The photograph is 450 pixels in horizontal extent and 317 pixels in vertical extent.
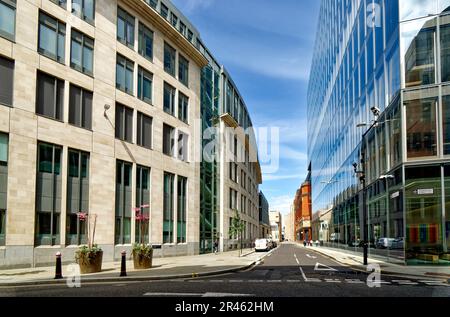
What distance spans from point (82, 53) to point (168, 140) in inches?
522

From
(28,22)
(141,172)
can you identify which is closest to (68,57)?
(28,22)

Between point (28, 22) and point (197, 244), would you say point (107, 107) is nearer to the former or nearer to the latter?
point (28, 22)

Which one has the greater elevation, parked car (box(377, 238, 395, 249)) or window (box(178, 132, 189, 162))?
window (box(178, 132, 189, 162))

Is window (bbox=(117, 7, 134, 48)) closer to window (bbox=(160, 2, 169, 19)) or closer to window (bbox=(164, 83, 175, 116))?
window (bbox=(164, 83, 175, 116))

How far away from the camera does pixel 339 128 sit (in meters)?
50.3

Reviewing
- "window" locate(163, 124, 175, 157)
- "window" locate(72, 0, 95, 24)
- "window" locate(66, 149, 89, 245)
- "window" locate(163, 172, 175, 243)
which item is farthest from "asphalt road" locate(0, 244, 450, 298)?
"window" locate(163, 124, 175, 157)

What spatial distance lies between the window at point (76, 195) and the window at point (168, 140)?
1167 centimetres

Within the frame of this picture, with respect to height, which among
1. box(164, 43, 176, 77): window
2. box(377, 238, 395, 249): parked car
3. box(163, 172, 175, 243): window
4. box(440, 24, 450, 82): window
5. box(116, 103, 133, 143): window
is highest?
box(164, 43, 176, 77): window

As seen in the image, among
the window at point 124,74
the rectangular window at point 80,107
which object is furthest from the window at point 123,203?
the window at point 124,74

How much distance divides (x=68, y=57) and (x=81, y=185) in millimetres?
8193

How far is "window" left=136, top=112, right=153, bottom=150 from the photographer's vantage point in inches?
1412

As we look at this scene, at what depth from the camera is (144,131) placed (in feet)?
121

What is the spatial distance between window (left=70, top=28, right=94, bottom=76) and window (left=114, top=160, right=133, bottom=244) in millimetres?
7229

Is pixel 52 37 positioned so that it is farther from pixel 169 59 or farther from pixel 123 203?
pixel 169 59
